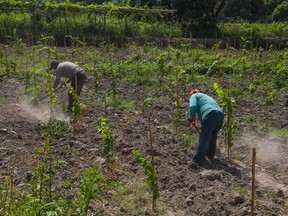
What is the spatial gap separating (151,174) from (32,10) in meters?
16.7

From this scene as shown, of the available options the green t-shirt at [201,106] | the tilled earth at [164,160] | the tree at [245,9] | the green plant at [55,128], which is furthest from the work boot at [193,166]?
the tree at [245,9]

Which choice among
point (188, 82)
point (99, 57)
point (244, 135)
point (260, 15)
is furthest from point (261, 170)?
point (260, 15)

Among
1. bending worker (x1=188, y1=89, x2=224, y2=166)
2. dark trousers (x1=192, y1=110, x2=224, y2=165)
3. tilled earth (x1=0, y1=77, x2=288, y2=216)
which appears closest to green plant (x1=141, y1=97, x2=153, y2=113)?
tilled earth (x1=0, y1=77, x2=288, y2=216)

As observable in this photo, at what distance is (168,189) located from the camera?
20.8ft

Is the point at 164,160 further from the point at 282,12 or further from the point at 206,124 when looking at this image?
the point at 282,12

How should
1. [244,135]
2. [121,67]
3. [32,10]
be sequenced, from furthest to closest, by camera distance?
[32,10] → [121,67] → [244,135]

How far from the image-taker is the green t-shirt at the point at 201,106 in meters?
7.08

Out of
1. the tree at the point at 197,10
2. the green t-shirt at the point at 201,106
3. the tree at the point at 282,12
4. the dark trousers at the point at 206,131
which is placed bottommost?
the tree at the point at 282,12

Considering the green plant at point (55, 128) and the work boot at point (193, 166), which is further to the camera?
the green plant at point (55, 128)

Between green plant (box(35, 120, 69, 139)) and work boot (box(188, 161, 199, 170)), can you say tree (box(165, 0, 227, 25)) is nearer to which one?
green plant (box(35, 120, 69, 139))

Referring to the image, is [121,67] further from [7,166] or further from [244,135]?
[7,166]

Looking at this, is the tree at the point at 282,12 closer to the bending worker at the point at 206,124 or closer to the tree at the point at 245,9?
the tree at the point at 245,9

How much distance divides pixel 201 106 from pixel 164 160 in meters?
0.97

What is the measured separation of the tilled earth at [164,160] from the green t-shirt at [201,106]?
2.34 feet
